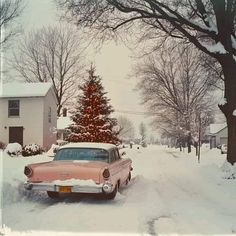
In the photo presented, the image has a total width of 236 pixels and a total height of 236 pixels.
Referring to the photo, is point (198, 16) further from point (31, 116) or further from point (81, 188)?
point (31, 116)

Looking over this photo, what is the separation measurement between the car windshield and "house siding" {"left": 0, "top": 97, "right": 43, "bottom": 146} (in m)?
14.7

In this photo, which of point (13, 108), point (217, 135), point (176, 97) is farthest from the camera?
point (217, 135)

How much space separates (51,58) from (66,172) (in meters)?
6.97

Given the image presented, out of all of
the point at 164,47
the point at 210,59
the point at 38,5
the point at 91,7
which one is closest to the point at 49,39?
the point at 91,7

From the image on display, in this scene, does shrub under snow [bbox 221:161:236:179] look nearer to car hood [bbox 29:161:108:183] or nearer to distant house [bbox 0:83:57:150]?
car hood [bbox 29:161:108:183]

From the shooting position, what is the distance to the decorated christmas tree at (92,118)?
19.9 metres

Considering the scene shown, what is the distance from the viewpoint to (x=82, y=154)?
9516mm

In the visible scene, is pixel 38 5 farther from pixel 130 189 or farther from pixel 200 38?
pixel 200 38

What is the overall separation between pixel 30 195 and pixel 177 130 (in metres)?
32.1

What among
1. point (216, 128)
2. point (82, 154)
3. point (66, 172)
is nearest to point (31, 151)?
point (82, 154)

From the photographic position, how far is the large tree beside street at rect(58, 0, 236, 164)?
43.1 feet

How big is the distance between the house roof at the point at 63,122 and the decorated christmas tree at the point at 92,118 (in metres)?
1.08

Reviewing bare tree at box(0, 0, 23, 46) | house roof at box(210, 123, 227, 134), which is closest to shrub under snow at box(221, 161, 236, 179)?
bare tree at box(0, 0, 23, 46)

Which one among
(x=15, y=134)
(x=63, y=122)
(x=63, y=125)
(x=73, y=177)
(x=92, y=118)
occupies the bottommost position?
(x=73, y=177)
